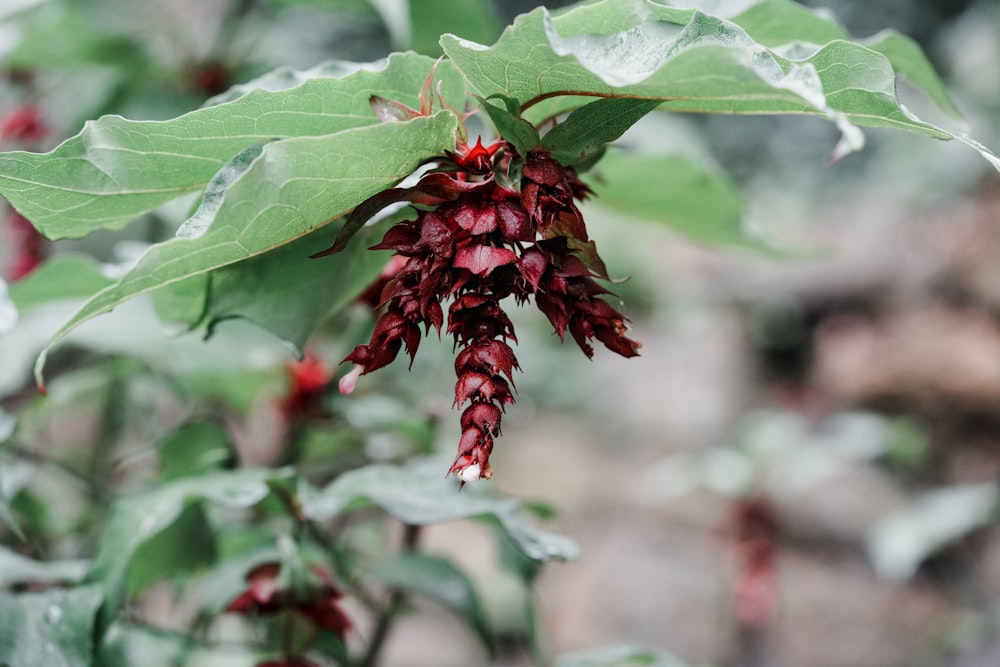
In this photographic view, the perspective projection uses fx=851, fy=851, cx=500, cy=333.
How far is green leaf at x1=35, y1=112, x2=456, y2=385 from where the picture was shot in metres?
0.42

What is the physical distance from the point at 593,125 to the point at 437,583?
50 centimetres

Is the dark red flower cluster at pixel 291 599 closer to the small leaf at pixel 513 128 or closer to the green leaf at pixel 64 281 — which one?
the green leaf at pixel 64 281

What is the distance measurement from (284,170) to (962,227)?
8.31ft

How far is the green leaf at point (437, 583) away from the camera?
0.80 meters

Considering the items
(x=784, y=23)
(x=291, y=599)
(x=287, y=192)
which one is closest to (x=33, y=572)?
(x=291, y=599)

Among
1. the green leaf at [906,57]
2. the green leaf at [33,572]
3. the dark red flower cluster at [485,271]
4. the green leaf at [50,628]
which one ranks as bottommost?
the green leaf at [33,572]

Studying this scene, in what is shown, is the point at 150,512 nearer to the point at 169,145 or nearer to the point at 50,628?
the point at 50,628

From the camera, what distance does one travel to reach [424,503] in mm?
644

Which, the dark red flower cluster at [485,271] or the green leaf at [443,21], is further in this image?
the green leaf at [443,21]

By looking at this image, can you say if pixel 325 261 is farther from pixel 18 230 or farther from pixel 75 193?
pixel 18 230

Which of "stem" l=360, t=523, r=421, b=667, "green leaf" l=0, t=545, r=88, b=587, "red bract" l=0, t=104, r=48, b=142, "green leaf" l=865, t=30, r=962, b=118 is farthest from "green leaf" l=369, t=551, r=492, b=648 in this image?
"red bract" l=0, t=104, r=48, b=142

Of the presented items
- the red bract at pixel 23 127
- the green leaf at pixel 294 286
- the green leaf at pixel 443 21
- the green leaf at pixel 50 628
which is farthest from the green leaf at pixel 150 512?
the red bract at pixel 23 127

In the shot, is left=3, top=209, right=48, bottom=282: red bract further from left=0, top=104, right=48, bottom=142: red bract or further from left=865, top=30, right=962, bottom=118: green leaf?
left=865, top=30, right=962, bottom=118: green leaf

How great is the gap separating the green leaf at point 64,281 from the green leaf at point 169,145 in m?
0.16
